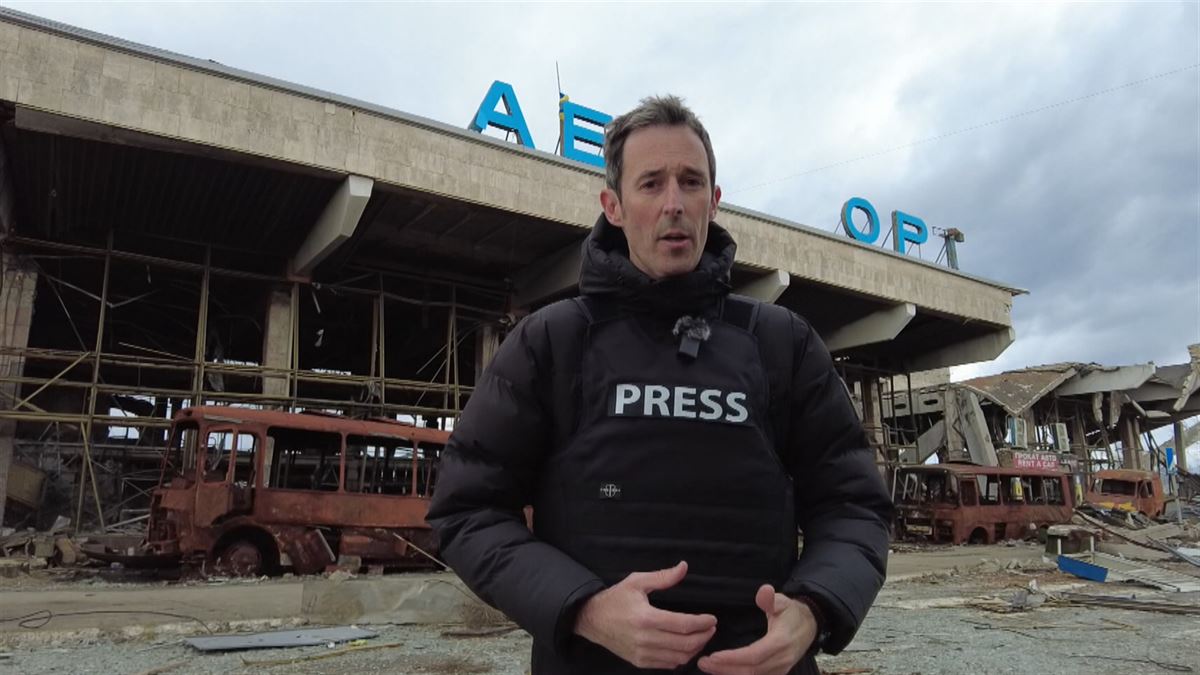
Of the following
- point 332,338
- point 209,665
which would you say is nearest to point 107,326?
point 332,338

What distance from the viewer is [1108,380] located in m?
33.2

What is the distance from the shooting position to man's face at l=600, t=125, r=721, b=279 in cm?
149

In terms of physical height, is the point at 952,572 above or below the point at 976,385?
below

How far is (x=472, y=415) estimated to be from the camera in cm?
142

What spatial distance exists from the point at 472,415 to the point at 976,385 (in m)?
A: 37.1

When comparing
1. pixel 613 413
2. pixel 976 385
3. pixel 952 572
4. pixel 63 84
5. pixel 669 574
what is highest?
pixel 63 84

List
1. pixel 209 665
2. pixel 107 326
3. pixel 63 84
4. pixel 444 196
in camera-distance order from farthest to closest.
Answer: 1. pixel 107 326
2. pixel 444 196
3. pixel 63 84
4. pixel 209 665

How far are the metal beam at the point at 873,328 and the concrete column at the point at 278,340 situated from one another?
47.5 ft

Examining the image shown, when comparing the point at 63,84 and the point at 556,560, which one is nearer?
the point at 556,560

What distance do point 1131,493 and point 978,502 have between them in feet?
32.8

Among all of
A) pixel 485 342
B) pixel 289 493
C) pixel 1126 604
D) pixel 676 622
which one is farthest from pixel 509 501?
pixel 485 342

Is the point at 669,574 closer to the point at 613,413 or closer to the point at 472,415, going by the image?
the point at 613,413

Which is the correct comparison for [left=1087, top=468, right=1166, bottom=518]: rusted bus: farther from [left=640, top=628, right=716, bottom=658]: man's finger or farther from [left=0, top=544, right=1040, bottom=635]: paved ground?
[left=640, top=628, right=716, bottom=658]: man's finger

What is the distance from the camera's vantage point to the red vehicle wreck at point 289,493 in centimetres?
971
